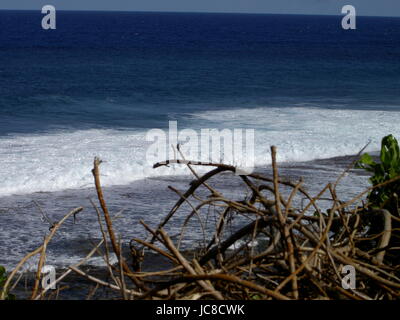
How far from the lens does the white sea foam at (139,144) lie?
10797 millimetres

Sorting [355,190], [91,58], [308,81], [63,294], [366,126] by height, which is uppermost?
[91,58]

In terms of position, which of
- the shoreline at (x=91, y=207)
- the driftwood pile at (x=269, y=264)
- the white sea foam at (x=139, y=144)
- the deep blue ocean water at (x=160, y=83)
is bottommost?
the shoreline at (x=91, y=207)

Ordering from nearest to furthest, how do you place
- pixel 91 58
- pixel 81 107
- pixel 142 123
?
pixel 142 123 < pixel 81 107 < pixel 91 58

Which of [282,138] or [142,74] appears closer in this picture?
[282,138]

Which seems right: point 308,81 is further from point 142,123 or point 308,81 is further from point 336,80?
point 142,123

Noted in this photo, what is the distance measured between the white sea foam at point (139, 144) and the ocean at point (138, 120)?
0.09 feet

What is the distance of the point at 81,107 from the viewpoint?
22.0 metres

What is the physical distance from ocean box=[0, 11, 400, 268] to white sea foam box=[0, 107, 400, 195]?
0.03 meters

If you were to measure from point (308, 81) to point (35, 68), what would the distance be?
14822 mm

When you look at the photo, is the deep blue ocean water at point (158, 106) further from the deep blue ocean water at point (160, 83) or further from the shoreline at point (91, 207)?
the shoreline at point (91, 207)

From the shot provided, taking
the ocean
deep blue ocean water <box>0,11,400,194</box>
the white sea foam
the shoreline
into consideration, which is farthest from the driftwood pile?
deep blue ocean water <box>0,11,400,194</box>

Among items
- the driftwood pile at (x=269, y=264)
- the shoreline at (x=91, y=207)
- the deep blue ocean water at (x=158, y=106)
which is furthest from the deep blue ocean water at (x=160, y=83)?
the driftwood pile at (x=269, y=264)

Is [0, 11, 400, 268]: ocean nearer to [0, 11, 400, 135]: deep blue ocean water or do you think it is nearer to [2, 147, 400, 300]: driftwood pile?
[0, 11, 400, 135]: deep blue ocean water

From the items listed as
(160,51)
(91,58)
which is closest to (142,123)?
(91,58)
